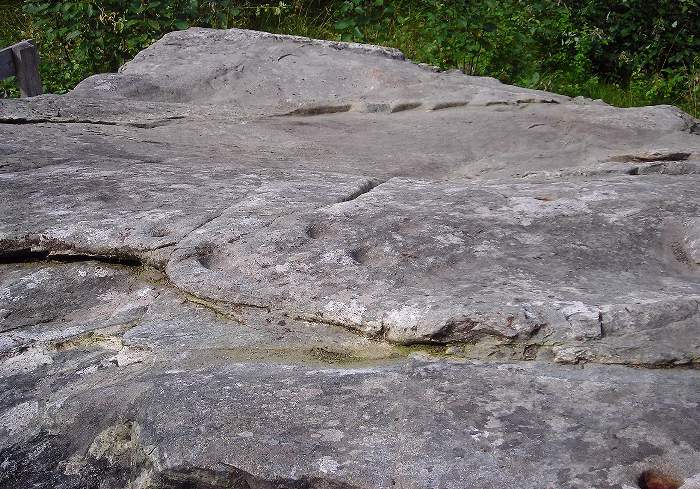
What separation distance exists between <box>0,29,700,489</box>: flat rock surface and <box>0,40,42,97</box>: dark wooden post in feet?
5.77

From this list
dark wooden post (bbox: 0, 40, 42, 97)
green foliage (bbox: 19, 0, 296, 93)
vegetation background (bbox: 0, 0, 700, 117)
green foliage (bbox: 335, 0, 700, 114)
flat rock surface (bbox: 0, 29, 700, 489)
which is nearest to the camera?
flat rock surface (bbox: 0, 29, 700, 489)

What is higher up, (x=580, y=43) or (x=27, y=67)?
(x=27, y=67)

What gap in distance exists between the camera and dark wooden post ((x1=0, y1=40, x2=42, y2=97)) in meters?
5.00

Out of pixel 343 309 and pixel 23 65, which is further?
pixel 23 65

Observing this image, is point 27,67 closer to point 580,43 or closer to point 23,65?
point 23,65

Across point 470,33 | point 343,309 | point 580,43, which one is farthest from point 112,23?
point 343,309

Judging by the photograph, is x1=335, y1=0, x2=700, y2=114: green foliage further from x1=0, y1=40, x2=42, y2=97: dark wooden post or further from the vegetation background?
x1=0, y1=40, x2=42, y2=97: dark wooden post

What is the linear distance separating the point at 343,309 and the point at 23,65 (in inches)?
150

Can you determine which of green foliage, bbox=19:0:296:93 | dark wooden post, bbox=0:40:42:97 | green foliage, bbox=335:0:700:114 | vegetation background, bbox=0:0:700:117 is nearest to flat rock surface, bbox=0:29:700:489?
dark wooden post, bbox=0:40:42:97

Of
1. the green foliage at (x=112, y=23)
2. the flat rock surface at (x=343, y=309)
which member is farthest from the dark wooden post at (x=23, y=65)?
the flat rock surface at (x=343, y=309)

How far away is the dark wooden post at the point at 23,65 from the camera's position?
500cm

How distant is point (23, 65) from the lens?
504 cm

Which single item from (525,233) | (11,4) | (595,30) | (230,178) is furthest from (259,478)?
(11,4)

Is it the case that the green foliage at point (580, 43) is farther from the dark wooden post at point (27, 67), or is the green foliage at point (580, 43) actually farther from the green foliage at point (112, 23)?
the dark wooden post at point (27, 67)
